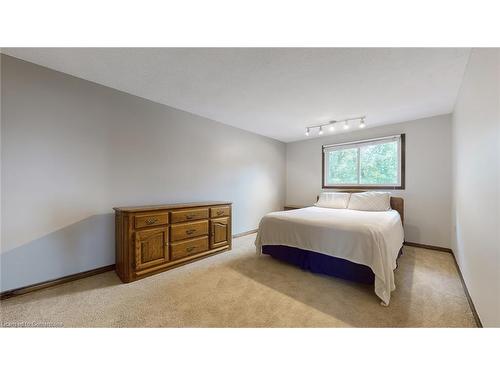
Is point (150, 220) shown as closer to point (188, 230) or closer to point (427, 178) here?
point (188, 230)

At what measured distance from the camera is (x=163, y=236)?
2375 millimetres

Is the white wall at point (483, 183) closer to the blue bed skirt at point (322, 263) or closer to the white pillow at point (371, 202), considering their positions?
the blue bed skirt at point (322, 263)

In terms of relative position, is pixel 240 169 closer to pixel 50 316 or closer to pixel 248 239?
pixel 248 239

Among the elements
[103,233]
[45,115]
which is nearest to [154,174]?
[103,233]

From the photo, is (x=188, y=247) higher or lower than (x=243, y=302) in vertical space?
higher

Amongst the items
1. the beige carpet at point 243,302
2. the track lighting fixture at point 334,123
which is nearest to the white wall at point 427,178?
the track lighting fixture at point 334,123

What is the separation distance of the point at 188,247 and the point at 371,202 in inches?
118

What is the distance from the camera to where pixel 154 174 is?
277 cm

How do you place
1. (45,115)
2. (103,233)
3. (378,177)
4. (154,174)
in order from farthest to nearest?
(378,177) → (154,174) → (103,233) → (45,115)

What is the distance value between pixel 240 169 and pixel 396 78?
273 centimetres

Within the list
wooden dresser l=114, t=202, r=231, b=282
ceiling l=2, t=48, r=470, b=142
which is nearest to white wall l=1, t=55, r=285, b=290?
ceiling l=2, t=48, r=470, b=142

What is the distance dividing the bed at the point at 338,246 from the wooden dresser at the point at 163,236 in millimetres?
773

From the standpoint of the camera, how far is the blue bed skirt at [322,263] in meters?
2.00

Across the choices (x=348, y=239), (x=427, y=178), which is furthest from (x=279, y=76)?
(x=427, y=178)
